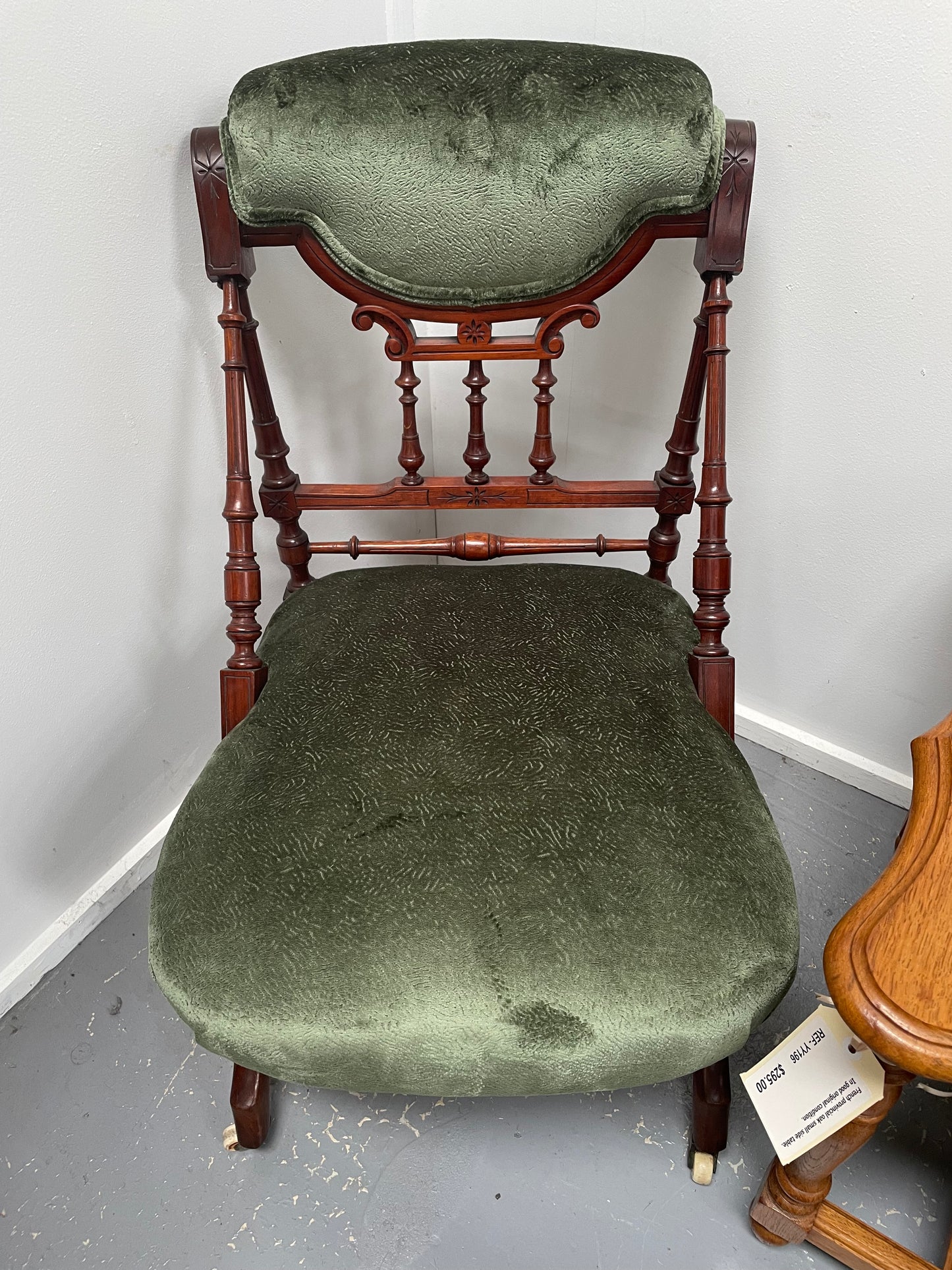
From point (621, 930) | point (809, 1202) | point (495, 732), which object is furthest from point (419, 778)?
point (809, 1202)

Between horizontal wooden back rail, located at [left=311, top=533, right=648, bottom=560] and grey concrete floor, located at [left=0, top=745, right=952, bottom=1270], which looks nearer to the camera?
grey concrete floor, located at [left=0, top=745, right=952, bottom=1270]

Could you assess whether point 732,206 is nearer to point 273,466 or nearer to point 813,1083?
point 273,466

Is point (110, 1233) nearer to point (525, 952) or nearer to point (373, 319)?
point (525, 952)

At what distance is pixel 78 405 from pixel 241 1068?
2.40 feet

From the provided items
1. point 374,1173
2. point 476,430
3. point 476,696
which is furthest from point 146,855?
point 476,430

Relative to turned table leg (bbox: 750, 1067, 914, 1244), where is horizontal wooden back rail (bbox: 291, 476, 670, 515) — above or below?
above

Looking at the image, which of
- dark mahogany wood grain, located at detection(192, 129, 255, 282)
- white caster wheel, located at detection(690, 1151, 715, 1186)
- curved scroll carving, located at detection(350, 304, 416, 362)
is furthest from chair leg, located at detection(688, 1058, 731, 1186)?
dark mahogany wood grain, located at detection(192, 129, 255, 282)

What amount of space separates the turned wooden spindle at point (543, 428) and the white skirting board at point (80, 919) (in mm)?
622

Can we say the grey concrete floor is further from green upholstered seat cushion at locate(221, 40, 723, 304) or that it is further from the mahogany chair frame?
green upholstered seat cushion at locate(221, 40, 723, 304)

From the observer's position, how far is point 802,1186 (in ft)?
2.79

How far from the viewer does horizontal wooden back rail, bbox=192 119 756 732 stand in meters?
0.88

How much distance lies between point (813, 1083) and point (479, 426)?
0.69m

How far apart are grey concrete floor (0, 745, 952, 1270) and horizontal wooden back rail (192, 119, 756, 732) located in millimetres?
458

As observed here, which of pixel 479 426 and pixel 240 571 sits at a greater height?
pixel 479 426
